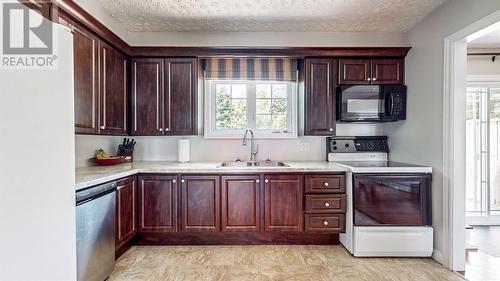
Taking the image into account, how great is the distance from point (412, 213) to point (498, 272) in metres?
0.80

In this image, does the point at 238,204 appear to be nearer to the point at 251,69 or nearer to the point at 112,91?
the point at 251,69

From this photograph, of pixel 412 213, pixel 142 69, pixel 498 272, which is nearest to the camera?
pixel 498 272

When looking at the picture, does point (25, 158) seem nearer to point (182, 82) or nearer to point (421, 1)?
point (182, 82)

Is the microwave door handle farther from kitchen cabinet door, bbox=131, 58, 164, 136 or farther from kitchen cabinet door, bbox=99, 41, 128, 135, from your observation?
kitchen cabinet door, bbox=99, 41, 128, 135

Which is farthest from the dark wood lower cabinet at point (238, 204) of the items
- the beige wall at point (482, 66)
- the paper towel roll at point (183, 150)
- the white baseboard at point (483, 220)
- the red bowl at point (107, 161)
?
the beige wall at point (482, 66)

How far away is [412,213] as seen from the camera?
2.77 meters

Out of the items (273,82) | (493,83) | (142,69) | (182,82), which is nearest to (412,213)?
(273,82)

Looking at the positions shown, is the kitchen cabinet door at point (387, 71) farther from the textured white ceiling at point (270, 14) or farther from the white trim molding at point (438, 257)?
the white trim molding at point (438, 257)

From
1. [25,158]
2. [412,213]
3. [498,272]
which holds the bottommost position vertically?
[498,272]

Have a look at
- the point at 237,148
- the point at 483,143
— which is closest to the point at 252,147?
the point at 237,148

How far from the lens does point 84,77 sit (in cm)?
235

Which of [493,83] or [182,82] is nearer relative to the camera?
[182,82]

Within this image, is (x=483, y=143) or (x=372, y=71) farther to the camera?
(x=483, y=143)

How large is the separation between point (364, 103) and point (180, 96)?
7.07 ft
